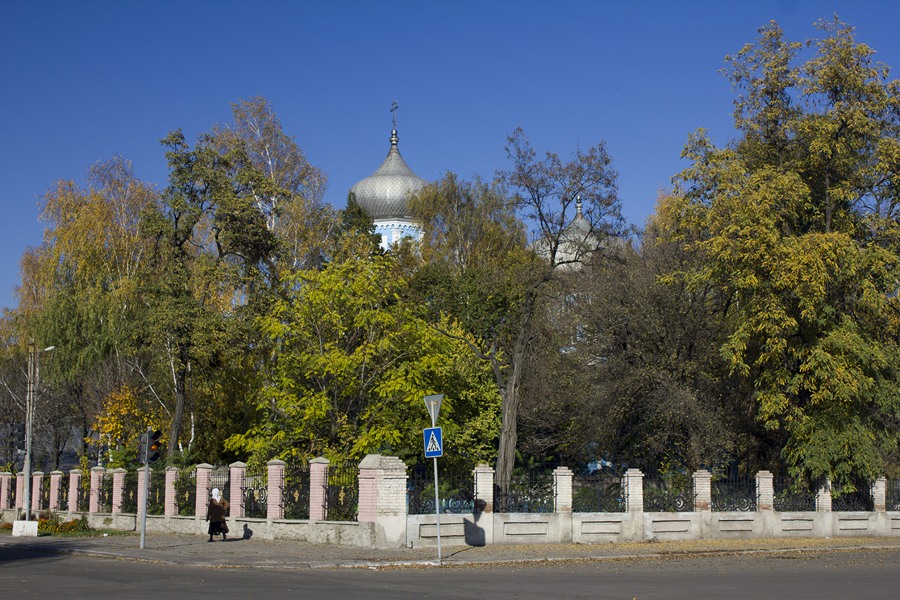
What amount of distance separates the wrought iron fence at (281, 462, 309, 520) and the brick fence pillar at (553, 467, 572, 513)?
640 cm

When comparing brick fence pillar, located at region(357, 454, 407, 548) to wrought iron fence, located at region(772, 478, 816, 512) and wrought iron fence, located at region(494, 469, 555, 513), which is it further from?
wrought iron fence, located at region(772, 478, 816, 512)

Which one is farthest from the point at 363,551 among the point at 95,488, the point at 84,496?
the point at 84,496

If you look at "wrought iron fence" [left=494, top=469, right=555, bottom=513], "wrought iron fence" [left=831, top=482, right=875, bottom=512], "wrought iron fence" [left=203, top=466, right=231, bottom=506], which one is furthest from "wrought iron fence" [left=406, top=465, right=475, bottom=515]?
"wrought iron fence" [left=831, top=482, right=875, bottom=512]

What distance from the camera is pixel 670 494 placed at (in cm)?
2983

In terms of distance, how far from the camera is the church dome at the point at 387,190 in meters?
78.9

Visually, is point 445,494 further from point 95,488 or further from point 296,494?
point 95,488

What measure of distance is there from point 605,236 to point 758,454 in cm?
1188

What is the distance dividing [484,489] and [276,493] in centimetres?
585

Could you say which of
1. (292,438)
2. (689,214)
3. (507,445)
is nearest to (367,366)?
(292,438)

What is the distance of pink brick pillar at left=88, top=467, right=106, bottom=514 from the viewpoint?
37094 millimetres

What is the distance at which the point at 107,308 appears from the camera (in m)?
48.8

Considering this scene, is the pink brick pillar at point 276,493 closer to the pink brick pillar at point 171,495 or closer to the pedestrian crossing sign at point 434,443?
the pink brick pillar at point 171,495

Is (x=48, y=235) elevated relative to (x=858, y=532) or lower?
elevated

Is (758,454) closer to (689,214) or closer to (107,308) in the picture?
(689,214)
